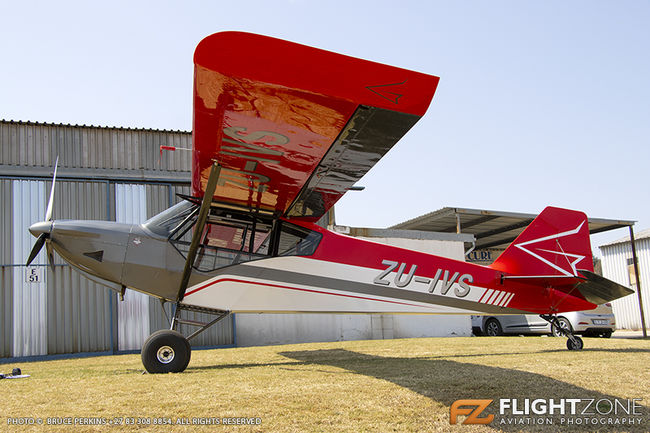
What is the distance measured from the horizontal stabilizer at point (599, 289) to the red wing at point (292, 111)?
15.4 feet

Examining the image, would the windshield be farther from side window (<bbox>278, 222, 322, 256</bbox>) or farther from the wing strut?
side window (<bbox>278, 222, 322, 256</bbox>)

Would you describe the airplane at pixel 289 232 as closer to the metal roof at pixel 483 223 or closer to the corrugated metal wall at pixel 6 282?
the corrugated metal wall at pixel 6 282

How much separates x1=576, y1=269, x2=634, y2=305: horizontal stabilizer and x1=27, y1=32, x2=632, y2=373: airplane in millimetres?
31

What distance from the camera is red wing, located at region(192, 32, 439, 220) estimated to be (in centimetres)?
320

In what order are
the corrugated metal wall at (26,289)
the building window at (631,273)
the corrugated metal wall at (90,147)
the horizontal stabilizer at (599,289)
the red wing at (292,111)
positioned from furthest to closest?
the building window at (631,273)
the corrugated metal wall at (90,147)
the corrugated metal wall at (26,289)
the horizontal stabilizer at (599,289)
the red wing at (292,111)

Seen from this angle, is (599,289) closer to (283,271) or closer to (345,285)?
(345,285)

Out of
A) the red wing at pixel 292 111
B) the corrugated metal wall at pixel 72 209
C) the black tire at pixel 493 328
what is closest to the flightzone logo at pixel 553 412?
the red wing at pixel 292 111

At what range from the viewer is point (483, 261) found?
29.0 m

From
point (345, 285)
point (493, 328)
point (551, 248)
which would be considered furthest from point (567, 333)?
point (493, 328)

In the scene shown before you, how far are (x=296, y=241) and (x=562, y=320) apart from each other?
9276 millimetres

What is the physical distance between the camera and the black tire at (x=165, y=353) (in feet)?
17.6

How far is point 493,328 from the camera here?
55.4ft

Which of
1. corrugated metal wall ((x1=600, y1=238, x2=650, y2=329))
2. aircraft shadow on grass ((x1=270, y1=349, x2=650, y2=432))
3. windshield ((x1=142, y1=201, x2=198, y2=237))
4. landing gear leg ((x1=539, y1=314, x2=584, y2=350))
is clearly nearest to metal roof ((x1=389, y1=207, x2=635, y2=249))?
corrugated metal wall ((x1=600, y1=238, x2=650, y2=329))

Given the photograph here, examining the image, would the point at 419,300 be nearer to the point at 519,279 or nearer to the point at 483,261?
the point at 519,279
